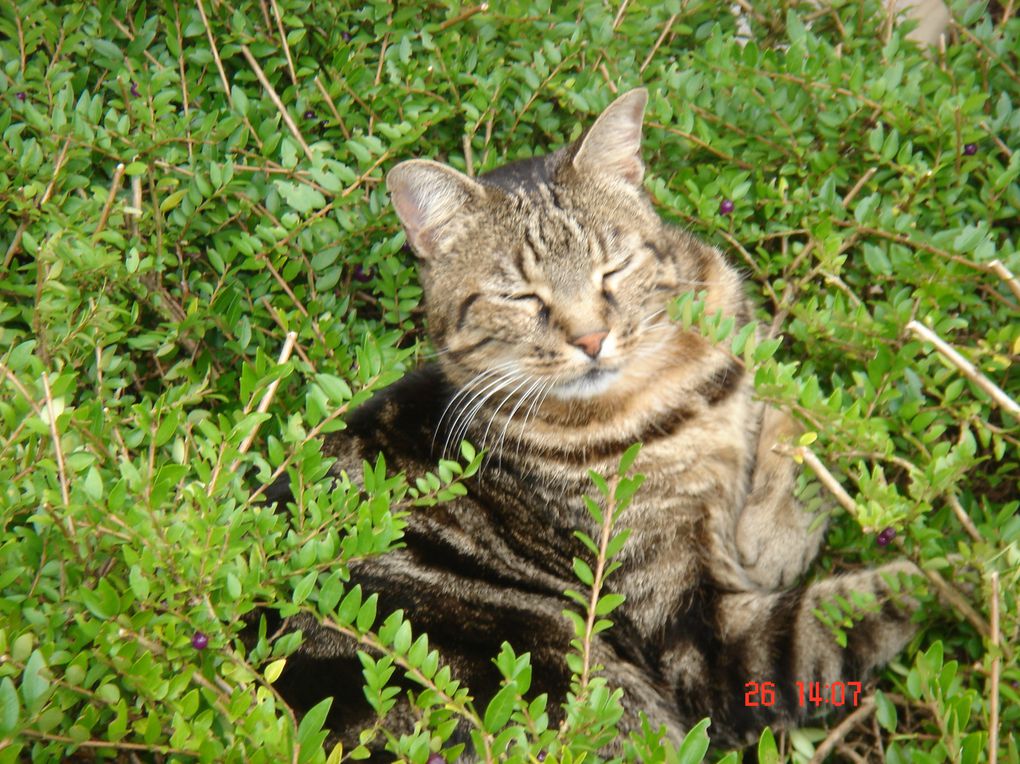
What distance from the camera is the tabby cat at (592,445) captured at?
2.21 meters

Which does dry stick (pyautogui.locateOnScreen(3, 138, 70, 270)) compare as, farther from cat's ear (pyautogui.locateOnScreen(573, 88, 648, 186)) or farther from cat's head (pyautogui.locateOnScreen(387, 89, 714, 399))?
cat's ear (pyautogui.locateOnScreen(573, 88, 648, 186))

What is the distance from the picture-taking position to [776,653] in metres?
2.19

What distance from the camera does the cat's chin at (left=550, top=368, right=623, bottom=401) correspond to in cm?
242

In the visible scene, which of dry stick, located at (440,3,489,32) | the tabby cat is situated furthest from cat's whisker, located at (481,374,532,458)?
dry stick, located at (440,3,489,32)

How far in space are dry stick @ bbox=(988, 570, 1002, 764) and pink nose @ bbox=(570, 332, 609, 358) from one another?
1.04 metres

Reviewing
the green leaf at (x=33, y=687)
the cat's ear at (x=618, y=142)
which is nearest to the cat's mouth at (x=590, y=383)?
the cat's ear at (x=618, y=142)

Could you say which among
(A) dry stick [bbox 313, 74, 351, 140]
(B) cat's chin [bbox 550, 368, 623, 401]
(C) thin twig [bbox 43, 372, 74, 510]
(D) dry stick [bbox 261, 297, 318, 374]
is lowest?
(B) cat's chin [bbox 550, 368, 623, 401]

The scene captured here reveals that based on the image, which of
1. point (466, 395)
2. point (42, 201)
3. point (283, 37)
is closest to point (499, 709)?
point (466, 395)

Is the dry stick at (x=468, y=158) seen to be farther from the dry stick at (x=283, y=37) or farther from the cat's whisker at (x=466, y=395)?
the cat's whisker at (x=466, y=395)

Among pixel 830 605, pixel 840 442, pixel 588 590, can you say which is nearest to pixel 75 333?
pixel 588 590

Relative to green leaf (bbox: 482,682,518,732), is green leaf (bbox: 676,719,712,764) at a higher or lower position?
lower

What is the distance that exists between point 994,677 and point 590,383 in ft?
3.79

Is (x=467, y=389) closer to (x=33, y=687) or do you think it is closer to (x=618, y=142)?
(x=618, y=142)

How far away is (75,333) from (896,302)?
174cm
